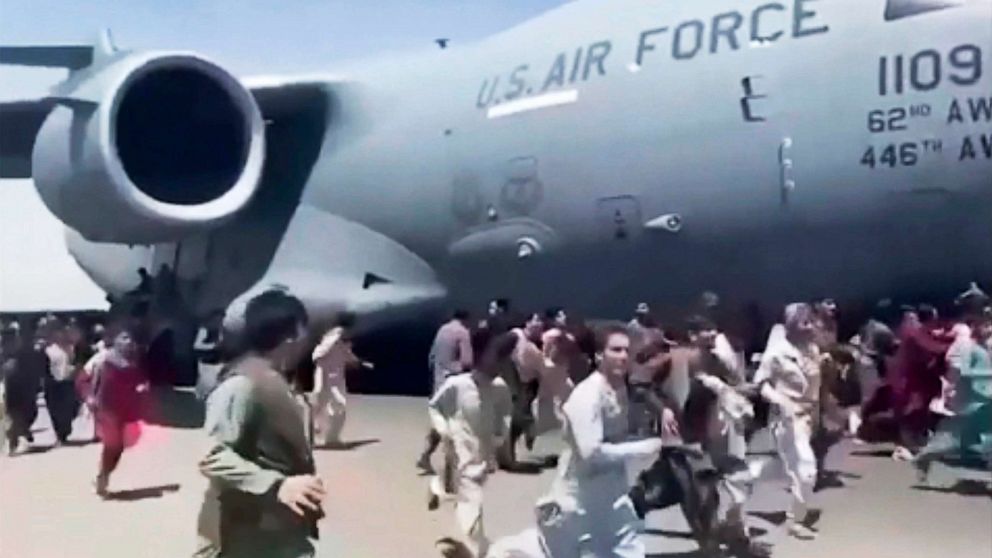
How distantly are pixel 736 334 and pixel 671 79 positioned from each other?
0.95 m

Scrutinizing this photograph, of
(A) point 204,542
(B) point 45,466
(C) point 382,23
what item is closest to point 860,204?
(C) point 382,23

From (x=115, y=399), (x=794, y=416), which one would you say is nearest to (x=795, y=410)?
(x=794, y=416)

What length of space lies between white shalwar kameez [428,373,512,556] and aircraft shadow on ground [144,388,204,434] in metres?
0.66

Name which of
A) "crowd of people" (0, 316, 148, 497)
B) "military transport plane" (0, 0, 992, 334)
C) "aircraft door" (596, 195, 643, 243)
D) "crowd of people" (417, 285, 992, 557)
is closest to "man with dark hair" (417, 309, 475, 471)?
"crowd of people" (417, 285, 992, 557)

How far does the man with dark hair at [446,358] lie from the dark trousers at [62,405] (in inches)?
48.7

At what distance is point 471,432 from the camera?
11.3 feet

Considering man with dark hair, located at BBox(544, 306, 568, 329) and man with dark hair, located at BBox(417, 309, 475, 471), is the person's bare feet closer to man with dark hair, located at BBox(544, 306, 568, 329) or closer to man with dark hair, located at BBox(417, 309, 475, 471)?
man with dark hair, located at BBox(417, 309, 475, 471)

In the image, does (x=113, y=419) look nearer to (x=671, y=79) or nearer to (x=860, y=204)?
(x=671, y=79)

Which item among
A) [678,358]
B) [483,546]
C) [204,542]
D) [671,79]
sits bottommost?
[483,546]

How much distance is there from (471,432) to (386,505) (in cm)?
49

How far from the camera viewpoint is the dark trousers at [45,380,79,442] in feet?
14.4

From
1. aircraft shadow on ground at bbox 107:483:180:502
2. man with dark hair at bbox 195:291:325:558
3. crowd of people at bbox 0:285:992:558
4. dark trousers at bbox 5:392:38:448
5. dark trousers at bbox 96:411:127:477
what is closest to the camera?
man with dark hair at bbox 195:291:325:558

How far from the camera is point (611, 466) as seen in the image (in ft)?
9.00

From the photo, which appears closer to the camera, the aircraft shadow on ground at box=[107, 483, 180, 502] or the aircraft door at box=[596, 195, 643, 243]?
the aircraft shadow on ground at box=[107, 483, 180, 502]
